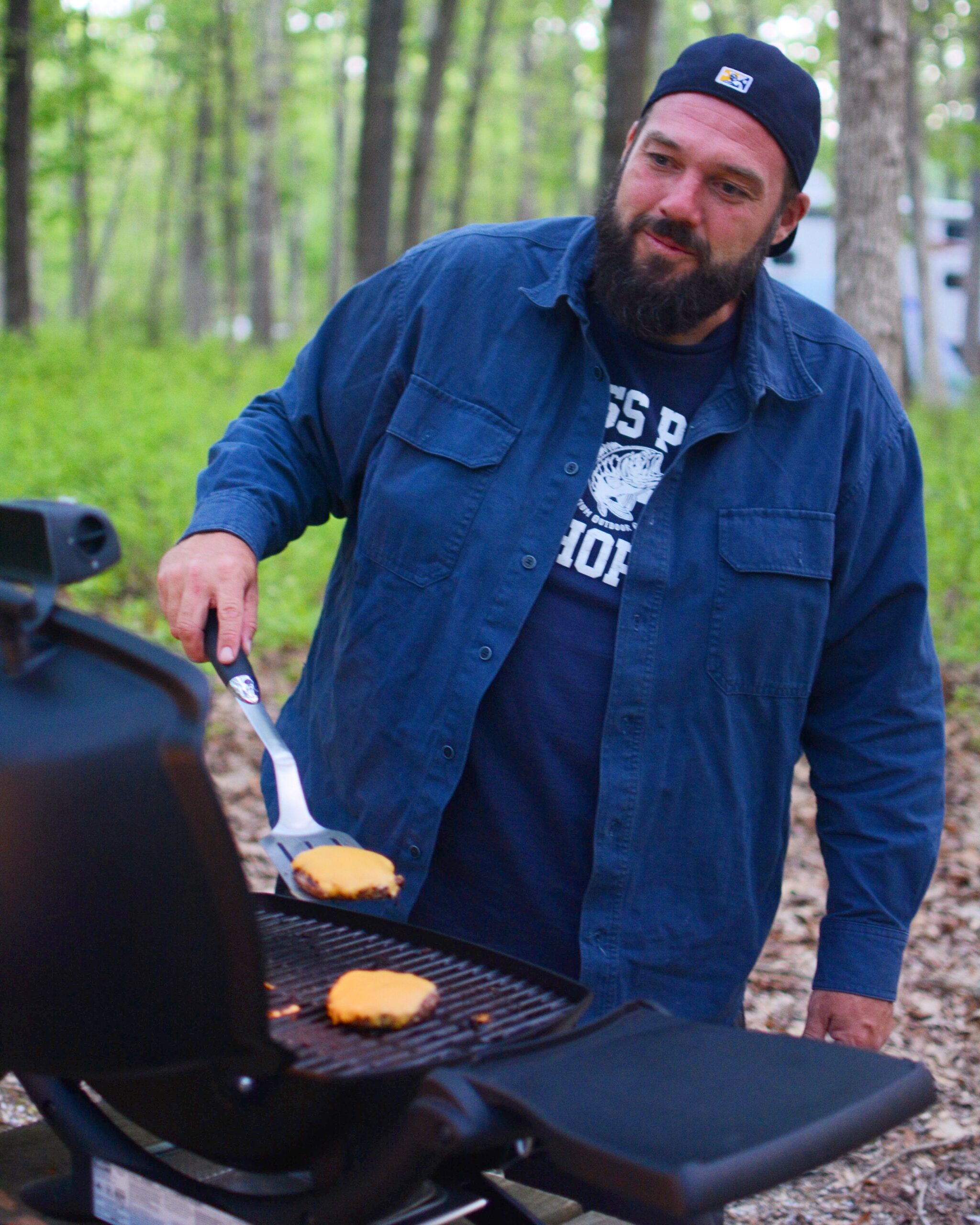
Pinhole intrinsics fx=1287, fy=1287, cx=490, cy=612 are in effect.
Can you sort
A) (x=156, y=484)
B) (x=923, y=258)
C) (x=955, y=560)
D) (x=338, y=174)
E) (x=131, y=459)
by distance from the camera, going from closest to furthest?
1. (x=955, y=560)
2. (x=156, y=484)
3. (x=131, y=459)
4. (x=923, y=258)
5. (x=338, y=174)

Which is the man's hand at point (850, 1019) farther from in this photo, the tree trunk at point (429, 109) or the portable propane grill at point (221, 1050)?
the tree trunk at point (429, 109)

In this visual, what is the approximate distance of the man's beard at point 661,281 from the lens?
94.2 inches

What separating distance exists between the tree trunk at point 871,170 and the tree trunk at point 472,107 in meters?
15.8

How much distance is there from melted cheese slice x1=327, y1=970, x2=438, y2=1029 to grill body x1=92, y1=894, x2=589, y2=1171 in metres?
0.02

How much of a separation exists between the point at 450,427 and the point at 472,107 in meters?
20.9

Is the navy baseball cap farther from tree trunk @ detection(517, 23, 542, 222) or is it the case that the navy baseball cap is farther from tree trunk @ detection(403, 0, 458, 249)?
tree trunk @ detection(517, 23, 542, 222)

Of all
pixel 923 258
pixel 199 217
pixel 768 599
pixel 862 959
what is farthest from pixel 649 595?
pixel 199 217

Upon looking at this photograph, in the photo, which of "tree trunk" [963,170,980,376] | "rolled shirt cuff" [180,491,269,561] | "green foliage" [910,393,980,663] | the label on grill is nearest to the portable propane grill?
the label on grill

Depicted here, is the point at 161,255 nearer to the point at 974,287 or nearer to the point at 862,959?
the point at 974,287

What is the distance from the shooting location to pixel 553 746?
7.70 feet

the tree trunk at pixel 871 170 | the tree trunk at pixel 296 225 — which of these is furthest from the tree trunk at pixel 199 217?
the tree trunk at pixel 871 170

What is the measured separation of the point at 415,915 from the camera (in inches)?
96.2

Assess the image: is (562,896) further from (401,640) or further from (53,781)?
(53,781)

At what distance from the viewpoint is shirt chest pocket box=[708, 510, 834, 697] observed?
2334mm
